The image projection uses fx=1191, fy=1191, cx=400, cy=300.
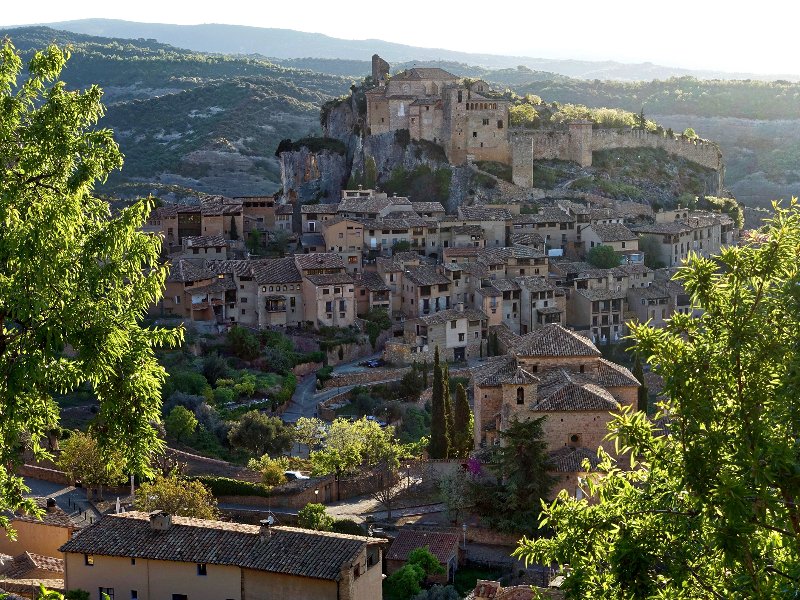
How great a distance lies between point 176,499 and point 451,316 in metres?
22.7

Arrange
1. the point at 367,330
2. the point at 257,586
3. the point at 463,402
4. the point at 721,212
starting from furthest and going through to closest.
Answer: the point at 721,212 < the point at 367,330 < the point at 463,402 < the point at 257,586

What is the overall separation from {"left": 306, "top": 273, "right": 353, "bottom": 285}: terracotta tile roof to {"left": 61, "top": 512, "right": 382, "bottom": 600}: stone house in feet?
85.2

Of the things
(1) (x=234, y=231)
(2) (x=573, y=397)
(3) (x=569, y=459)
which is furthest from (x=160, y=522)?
(1) (x=234, y=231)

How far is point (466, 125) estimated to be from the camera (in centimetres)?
6003

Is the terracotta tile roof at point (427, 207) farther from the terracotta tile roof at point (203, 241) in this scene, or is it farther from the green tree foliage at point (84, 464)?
the green tree foliage at point (84, 464)

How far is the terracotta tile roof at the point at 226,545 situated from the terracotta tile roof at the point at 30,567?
34.4 inches

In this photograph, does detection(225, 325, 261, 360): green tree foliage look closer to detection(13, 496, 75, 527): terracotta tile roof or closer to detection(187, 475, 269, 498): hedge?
detection(187, 475, 269, 498): hedge

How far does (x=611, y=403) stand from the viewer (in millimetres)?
25812

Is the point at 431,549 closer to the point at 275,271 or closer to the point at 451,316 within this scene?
the point at 451,316

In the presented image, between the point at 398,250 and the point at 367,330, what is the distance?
20.0 ft

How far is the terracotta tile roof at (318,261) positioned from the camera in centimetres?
4528

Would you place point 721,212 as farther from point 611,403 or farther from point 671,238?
point 611,403

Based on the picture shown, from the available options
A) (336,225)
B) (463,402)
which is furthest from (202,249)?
(463,402)

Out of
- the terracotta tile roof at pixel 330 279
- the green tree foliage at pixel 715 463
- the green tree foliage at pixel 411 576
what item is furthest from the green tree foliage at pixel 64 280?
the terracotta tile roof at pixel 330 279
